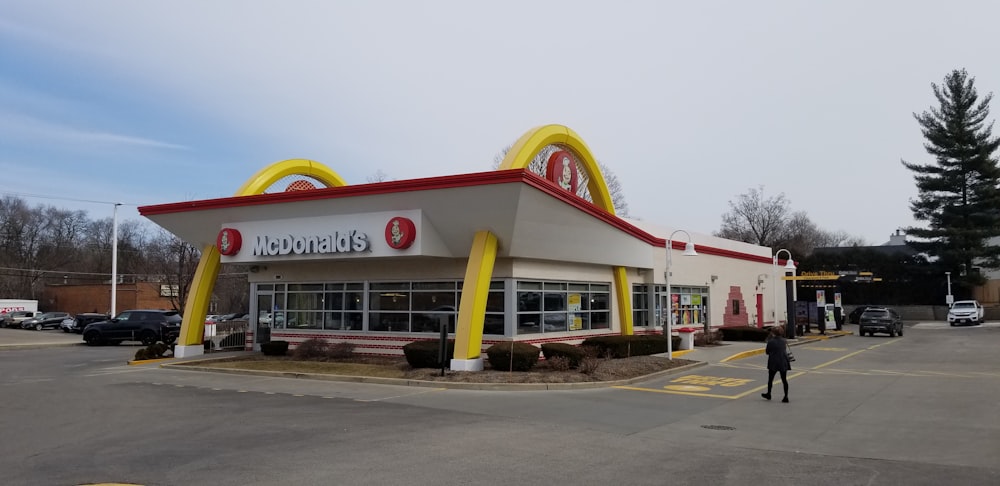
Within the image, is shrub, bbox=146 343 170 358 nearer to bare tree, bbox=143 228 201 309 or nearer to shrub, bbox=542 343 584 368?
shrub, bbox=542 343 584 368

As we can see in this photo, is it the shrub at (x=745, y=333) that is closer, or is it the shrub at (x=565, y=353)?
the shrub at (x=565, y=353)

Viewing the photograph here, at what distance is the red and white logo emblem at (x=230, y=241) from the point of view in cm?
2292

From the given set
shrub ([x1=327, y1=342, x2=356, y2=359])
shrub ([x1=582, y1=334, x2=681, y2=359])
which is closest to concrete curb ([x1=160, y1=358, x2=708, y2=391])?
shrub ([x1=582, y1=334, x2=681, y2=359])

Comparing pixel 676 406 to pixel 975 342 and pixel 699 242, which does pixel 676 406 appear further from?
pixel 975 342

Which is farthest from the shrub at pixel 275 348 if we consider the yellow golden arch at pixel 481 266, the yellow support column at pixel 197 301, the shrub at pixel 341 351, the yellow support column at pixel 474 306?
the yellow support column at pixel 474 306

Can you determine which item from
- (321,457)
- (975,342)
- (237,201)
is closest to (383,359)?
(237,201)

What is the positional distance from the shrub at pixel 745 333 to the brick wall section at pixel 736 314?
3057 millimetres

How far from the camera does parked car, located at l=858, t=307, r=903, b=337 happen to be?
128 ft

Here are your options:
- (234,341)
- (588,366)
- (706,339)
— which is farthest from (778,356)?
(234,341)

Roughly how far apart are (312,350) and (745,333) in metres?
20.7

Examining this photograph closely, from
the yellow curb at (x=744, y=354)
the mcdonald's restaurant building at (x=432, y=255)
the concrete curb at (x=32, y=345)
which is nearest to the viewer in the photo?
the mcdonald's restaurant building at (x=432, y=255)

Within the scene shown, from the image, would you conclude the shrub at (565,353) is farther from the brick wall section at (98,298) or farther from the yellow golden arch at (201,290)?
the brick wall section at (98,298)

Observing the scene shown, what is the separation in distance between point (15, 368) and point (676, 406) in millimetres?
21731

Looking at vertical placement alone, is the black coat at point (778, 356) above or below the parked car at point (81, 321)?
above
